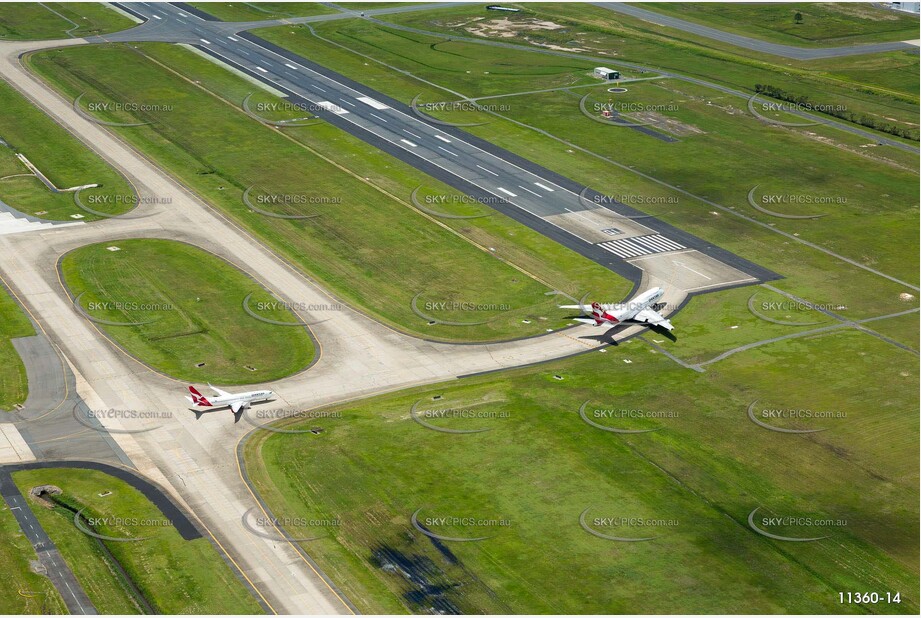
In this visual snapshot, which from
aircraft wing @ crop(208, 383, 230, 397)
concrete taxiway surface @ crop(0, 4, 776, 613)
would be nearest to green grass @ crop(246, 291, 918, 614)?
concrete taxiway surface @ crop(0, 4, 776, 613)

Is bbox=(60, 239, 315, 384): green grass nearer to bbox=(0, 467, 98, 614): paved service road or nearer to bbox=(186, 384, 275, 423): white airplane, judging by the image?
bbox=(186, 384, 275, 423): white airplane

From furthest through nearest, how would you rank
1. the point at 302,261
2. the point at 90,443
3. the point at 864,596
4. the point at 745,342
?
the point at 302,261
the point at 745,342
the point at 90,443
the point at 864,596

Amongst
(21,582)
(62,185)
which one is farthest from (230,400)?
(62,185)

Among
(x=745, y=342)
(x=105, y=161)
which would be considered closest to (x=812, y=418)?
(x=745, y=342)

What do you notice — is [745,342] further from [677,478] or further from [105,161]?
[105,161]

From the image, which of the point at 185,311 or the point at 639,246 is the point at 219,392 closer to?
the point at 185,311
